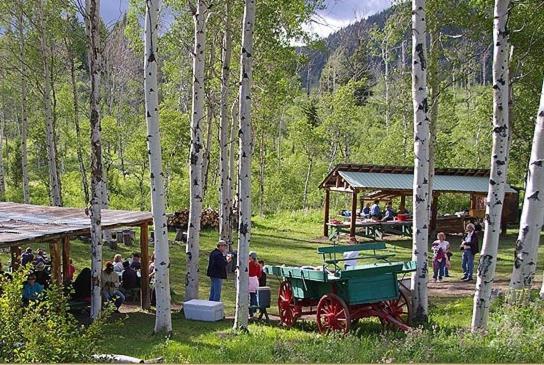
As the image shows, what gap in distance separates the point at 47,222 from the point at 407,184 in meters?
15.9

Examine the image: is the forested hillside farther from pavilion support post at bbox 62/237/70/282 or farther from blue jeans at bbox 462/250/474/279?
blue jeans at bbox 462/250/474/279

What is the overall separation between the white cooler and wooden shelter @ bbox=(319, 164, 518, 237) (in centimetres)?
1283

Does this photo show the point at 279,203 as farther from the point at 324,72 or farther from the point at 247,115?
the point at 247,115

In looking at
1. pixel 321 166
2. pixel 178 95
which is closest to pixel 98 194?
pixel 178 95

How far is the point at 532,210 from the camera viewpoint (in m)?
8.79

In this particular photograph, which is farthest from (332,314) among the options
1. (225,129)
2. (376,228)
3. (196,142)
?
(376,228)

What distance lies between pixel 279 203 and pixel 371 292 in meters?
29.7

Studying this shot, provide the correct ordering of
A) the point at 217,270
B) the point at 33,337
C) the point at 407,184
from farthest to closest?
the point at 407,184 < the point at 217,270 < the point at 33,337

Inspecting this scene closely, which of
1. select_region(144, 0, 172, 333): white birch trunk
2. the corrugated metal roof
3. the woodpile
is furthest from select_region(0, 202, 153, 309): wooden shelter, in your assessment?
the corrugated metal roof

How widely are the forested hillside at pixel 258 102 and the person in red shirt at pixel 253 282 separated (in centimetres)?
592

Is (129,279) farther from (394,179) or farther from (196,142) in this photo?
(394,179)

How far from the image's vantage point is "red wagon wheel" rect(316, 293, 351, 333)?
31.8 ft

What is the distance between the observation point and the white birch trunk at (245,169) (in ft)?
31.5

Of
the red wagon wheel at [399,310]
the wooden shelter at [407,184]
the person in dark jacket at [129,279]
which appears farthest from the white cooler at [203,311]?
the wooden shelter at [407,184]
